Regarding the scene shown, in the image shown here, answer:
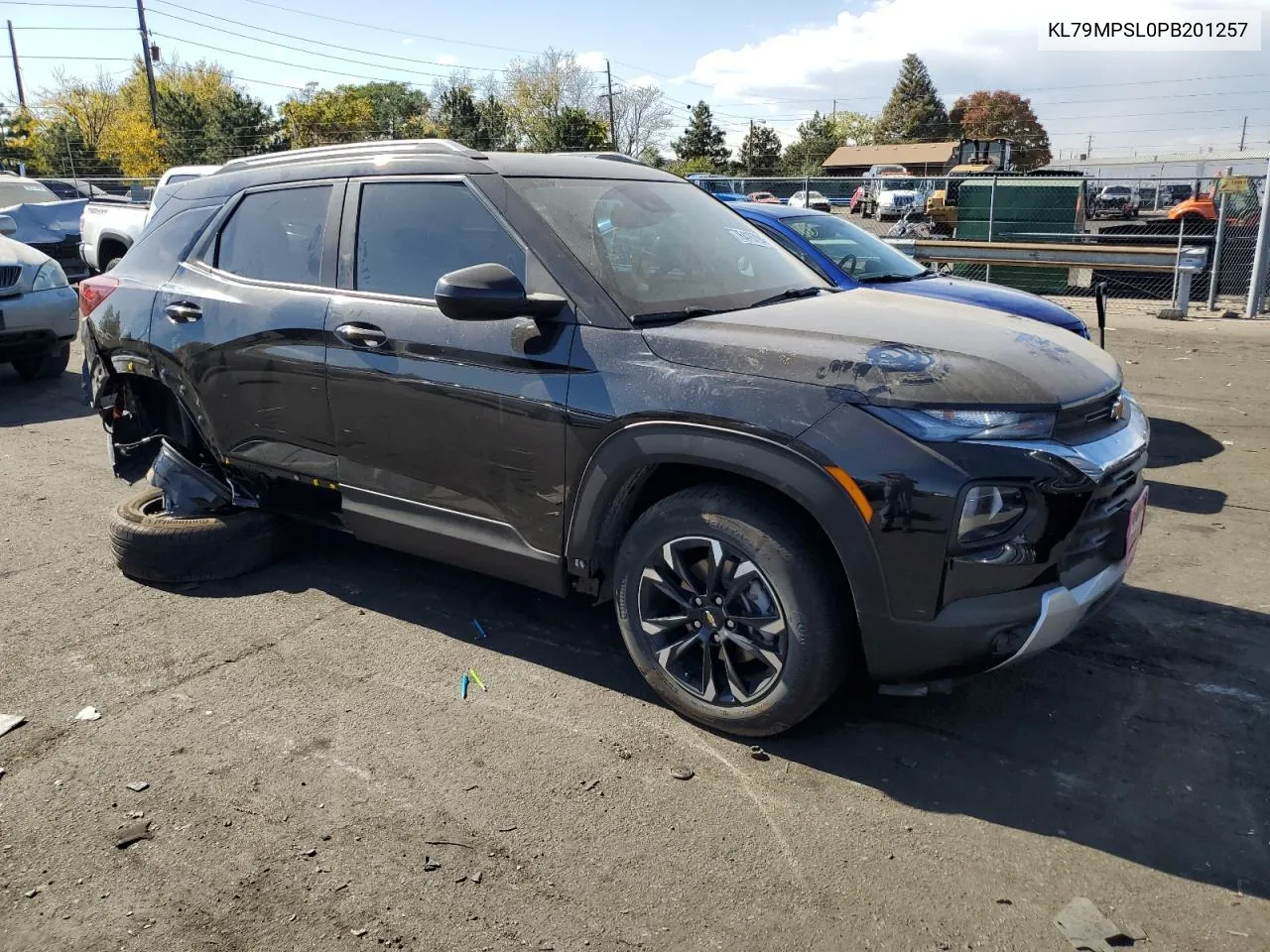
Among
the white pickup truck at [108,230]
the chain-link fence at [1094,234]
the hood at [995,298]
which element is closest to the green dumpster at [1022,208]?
the chain-link fence at [1094,234]

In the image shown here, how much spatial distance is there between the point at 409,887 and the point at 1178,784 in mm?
2324

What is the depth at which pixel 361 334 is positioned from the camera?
151 inches

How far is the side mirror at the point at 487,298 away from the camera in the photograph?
3.26 m

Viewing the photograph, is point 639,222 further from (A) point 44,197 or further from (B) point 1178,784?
(A) point 44,197

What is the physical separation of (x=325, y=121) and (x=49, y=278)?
2056 inches

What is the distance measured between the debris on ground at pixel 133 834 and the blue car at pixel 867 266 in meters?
4.44

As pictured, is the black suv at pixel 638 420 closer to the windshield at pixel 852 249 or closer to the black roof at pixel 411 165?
the black roof at pixel 411 165

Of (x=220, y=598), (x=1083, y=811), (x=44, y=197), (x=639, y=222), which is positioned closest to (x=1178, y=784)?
(x=1083, y=811)

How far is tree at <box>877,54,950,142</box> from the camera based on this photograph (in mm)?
102750

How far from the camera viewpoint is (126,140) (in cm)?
5425

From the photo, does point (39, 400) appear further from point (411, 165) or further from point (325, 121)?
point (325, 121)

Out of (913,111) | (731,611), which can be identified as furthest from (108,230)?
(913,111)

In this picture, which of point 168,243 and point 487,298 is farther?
point 168,243

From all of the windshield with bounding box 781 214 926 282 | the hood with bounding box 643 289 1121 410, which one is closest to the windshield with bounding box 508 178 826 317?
the hood with bounding box 643 289 1121 410
